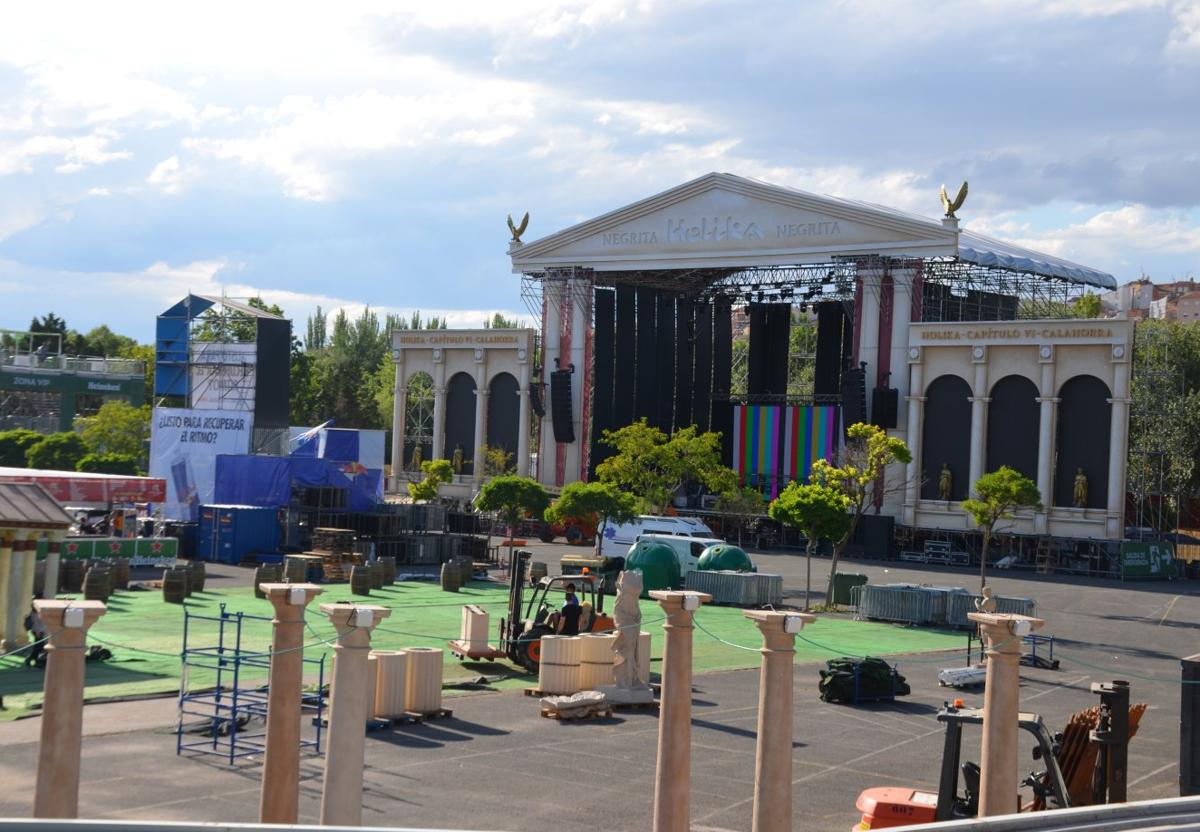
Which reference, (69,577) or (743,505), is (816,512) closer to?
(69,577)

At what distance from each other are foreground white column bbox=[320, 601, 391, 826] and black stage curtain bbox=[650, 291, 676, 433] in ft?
198

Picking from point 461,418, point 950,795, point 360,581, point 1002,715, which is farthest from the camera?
point 461,418

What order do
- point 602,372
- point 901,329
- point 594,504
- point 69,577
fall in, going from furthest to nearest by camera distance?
point 602,372
point 901,329
point 594,504
point 69,577

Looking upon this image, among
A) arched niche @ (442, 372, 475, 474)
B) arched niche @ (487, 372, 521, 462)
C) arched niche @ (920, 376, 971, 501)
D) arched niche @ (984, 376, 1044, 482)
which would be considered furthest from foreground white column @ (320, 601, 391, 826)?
arched niche @ (442, 372, 475, 474)

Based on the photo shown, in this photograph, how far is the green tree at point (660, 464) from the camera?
5906 centimetres

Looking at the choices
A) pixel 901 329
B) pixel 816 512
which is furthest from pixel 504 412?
pixel 816 512

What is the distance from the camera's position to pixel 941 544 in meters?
61.1

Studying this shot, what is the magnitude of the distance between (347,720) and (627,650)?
36.8 ft

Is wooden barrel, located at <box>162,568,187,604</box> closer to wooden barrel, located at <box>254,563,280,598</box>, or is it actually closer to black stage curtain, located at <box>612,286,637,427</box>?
wooden barrel, located at <box>254,563,280,598</box>

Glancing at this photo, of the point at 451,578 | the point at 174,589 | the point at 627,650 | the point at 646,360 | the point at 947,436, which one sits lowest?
the point at 174,589

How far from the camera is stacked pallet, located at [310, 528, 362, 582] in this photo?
143 ft

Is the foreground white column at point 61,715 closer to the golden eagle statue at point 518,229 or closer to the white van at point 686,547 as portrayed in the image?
the white van at point 686,547

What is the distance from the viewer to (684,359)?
76062 mm

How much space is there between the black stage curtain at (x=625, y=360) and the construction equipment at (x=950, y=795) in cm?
5739
